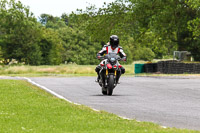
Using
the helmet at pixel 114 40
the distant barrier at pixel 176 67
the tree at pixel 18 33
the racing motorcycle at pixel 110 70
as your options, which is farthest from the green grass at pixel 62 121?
the tree at pixel 18 33

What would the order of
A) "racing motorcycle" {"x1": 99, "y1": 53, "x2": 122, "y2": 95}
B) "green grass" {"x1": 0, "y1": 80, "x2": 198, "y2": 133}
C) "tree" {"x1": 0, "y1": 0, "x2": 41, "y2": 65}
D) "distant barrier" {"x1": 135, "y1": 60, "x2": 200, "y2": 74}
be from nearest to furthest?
"green grass" {"x1": 0, "y1": 80, "x2": 198, "y2": 133} → "racing motorcycle" {"x1": 99, "y1": 53, "x2": 122, "y2": 95} → "distant barrier" {"x1": 135, "y1": 60, "x2": 200, "y2": 74} → "tree" {"x1": 0, "y1": 0, "x2": 41, "y2": 65}

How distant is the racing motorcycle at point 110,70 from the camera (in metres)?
17.4

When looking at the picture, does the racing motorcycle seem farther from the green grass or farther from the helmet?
the green grass

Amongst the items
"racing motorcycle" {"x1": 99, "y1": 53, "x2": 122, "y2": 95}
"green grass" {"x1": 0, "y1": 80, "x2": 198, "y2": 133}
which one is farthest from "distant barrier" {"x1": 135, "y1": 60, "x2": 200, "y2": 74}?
"green grass" {"x1": 0, "y1": 80, "x2": 198, "y2": 133}

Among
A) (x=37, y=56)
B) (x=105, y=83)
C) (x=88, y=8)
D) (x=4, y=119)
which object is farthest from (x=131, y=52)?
(x=4, y=119)

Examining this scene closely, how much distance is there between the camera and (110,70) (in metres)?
17.5

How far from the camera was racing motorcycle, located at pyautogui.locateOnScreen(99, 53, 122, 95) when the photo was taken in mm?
17391

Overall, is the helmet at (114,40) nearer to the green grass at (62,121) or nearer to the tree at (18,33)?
the green grass at (62,121)

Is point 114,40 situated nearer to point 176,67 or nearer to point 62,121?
point 62,121

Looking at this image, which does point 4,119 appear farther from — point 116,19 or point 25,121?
point 116,19

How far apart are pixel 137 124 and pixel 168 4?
3537cm

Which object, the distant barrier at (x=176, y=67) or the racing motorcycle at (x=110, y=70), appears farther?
the distant barrier at (x=176, y=67)

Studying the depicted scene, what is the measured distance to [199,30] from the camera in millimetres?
40125

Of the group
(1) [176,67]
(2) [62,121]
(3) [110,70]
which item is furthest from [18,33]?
(2) [62,121]
